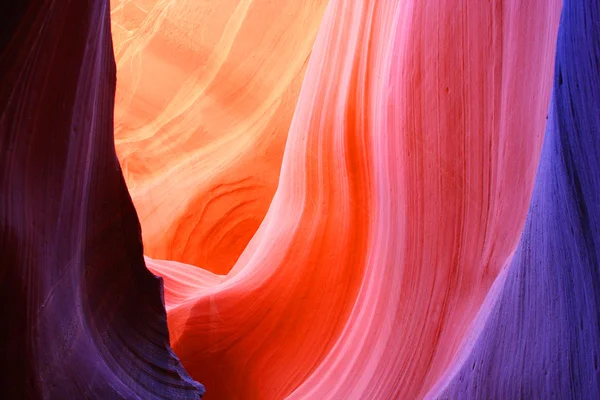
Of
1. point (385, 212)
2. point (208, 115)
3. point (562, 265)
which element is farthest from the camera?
point (208, 115)

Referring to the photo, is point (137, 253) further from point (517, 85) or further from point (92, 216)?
point (517, 85)

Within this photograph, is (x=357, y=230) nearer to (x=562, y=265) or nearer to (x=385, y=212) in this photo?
Result: (x=385, y=212)

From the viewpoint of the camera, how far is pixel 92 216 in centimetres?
117

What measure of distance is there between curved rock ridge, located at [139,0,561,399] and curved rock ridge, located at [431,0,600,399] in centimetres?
26

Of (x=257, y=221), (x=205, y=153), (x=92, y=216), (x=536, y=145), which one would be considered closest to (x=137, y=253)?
(x=92, y=216)

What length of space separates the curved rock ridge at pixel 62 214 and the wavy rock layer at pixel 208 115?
177 centimetres

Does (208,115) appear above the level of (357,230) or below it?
above

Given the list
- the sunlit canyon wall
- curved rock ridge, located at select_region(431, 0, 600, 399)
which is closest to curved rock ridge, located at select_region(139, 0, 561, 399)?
the sunlit canyon wall

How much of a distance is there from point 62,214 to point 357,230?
1.11m

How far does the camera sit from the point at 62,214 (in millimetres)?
1009

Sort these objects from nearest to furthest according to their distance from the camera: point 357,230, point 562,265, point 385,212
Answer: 1. point 562,265
2. point 385,212
3. point 357,230

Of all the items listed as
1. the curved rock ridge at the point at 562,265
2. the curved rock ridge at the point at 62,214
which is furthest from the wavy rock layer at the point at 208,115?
the curved rock ridge at the point at 562,265

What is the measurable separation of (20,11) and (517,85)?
41.1 inches

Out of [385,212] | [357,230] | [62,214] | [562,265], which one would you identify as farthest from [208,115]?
[562,265]
